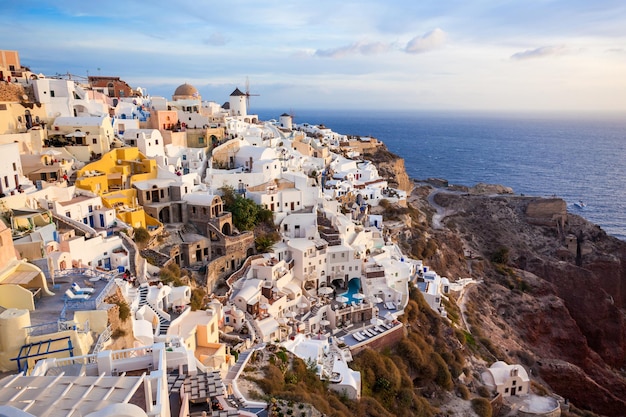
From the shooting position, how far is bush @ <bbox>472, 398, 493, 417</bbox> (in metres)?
31.9

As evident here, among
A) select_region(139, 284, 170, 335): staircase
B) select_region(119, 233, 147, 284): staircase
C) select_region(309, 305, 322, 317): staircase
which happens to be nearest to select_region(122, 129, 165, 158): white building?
select_region(119, 233, 147, 284): staircase

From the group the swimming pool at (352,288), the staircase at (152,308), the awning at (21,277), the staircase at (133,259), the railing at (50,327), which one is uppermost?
the awning at (21,277)

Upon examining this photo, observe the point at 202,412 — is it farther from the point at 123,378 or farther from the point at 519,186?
the point at 519,186

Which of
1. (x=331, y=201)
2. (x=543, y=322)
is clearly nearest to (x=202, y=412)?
(x=331, y=201)

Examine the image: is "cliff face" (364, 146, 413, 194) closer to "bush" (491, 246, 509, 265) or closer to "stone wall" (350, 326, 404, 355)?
"bush" (491, 246, 509, 265)

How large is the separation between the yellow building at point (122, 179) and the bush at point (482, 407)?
26736mm

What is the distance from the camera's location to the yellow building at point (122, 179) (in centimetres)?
3316

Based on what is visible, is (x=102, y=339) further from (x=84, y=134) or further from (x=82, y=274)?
(x=84, y=134)

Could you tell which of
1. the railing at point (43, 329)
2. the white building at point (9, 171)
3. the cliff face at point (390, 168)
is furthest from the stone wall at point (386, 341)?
the cliff face at point (390, 168)

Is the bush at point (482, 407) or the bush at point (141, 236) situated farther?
the bush at point (482, 407)

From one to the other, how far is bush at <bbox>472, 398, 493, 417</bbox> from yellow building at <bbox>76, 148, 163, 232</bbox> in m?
26.7

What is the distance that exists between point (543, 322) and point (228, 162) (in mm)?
41479

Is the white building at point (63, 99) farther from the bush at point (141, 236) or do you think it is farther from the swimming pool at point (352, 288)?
the swimming pool at point (352, 288)

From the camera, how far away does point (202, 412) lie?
13055mm
